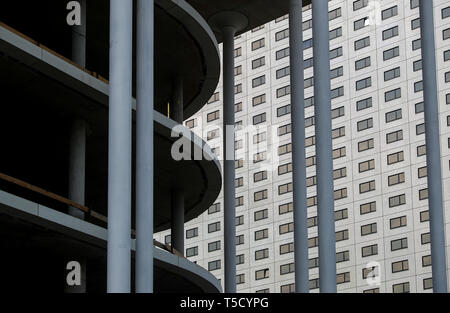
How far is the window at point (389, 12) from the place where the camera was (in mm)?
96125

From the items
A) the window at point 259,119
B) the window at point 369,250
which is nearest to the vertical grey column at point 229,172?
the window at point 369,250

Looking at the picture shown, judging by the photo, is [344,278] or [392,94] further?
[344,278]

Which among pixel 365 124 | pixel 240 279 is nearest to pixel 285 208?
pixel 240 279

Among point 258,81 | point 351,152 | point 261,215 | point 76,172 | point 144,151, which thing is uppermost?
point 258,81

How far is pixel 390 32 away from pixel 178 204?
66.7 meters

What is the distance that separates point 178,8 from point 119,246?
908 cm

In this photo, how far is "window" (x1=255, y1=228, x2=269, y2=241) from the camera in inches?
4092

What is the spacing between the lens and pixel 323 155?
92.1 feet

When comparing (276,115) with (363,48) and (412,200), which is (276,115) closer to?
(363,48)

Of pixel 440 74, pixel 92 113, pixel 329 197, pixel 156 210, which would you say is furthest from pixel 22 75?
pixel 440 74

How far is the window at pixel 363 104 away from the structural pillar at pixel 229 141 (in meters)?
60.2

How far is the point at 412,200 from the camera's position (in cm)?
9200

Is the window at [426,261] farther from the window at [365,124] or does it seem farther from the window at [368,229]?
the window at [365,124]

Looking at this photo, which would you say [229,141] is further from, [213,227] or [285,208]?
[213,227]
